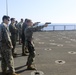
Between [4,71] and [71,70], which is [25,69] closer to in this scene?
[4,71]

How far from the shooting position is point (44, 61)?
1003 cm

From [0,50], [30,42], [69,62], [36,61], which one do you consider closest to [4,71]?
[0,50]

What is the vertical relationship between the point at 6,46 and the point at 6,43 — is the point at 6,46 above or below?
below

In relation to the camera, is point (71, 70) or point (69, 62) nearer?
point (71, 70)

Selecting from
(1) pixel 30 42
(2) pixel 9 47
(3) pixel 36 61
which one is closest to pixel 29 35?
(1) pixel 30 42

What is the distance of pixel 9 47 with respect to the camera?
7.46 meters

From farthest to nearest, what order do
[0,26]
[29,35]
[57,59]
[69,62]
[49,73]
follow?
[57,59]
[69,62]
[29,35]
[49,73]
[0,26]

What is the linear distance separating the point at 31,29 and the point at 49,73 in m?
1.78

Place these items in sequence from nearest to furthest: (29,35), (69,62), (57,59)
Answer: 1. (29,35)
2. (69,62)
3. (57,59)

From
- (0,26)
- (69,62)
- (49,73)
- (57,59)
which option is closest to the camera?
(0,26)

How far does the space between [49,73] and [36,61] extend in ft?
7.03

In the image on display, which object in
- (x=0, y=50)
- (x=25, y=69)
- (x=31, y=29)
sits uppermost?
(x=31, y=29)

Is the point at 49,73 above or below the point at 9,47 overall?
below

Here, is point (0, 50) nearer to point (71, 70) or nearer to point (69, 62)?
point (71, 70)
